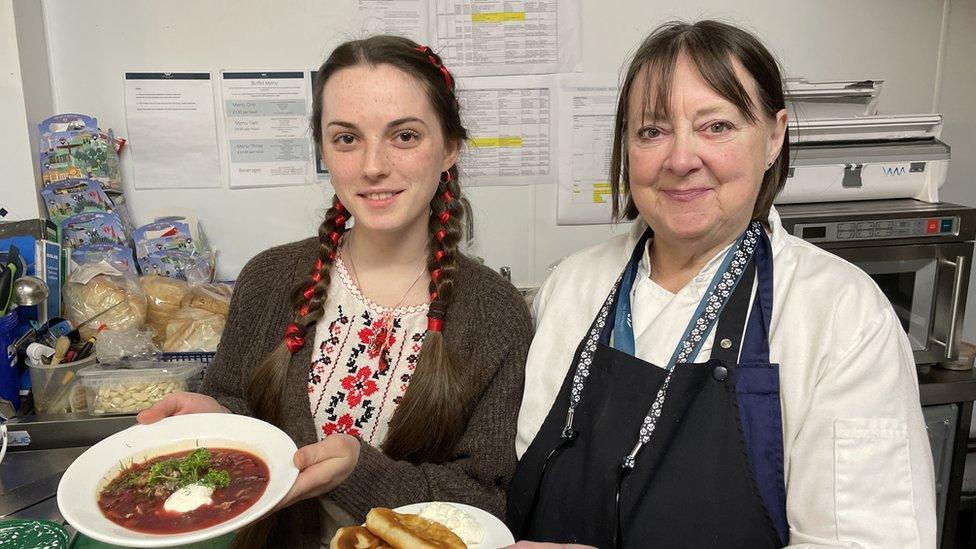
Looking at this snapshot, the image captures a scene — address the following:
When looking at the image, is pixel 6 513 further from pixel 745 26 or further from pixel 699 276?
pixel 745 26

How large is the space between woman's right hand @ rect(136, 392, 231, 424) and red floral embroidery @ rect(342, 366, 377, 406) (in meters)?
0.27

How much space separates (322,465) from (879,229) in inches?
74.2

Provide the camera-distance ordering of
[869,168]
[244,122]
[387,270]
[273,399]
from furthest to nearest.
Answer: [244,122] < [869,168] < [387,270] < [273,399]

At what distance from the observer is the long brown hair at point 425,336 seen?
1391 mm

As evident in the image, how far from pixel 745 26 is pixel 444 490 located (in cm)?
232

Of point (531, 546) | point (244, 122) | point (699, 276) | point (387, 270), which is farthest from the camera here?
point (244, 122)

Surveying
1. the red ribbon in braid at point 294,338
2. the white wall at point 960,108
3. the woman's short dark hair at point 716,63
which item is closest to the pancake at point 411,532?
the red ribbon in braid at point 294,338

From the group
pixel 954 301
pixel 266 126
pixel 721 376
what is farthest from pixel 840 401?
pixel 266 126

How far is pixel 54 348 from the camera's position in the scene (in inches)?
80.7

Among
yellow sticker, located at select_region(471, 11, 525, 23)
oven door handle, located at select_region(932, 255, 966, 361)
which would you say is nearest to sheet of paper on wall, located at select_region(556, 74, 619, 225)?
yellow sticker, located at select_region(471, 11, 525, 23)

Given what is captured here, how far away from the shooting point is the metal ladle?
1.99 metres

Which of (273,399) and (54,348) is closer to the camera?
(273,399)

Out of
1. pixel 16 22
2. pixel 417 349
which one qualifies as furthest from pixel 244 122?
pixel 417 349

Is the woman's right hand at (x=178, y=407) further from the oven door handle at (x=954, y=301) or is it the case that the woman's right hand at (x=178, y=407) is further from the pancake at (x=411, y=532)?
the oven door handle at (x=954, y=301)
